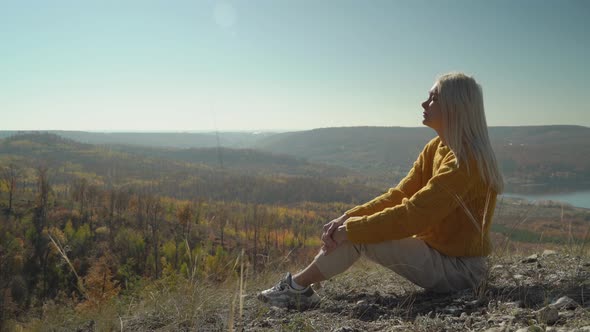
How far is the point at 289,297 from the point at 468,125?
1.68 metres

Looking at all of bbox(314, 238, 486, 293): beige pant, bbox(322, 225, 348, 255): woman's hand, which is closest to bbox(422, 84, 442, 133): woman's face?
bbox(314, 238, 486, 293): beige pant

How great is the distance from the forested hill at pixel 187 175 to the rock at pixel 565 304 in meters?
56.0

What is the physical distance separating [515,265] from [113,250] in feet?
127

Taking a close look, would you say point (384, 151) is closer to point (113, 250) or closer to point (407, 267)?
point (113, 250)

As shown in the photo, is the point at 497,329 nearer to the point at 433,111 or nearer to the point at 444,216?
the point at 444,216

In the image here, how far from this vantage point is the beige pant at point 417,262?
2678 mm

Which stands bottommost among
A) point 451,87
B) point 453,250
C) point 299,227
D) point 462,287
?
point 299,227

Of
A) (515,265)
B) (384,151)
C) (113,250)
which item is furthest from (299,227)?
(384,151)

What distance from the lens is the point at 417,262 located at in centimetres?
268

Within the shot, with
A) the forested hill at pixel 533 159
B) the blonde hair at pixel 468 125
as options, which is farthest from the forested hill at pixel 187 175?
the blonde hair at pixel 468 125

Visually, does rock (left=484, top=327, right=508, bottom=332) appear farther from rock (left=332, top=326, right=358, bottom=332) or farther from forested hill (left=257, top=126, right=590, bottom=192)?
forested hill (left=257, top=126, right=590, bottom=192)

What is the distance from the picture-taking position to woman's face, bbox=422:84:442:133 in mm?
2619

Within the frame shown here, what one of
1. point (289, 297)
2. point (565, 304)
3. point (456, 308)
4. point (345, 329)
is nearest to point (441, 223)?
point (456, 308)

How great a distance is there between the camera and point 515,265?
363 centimetres
